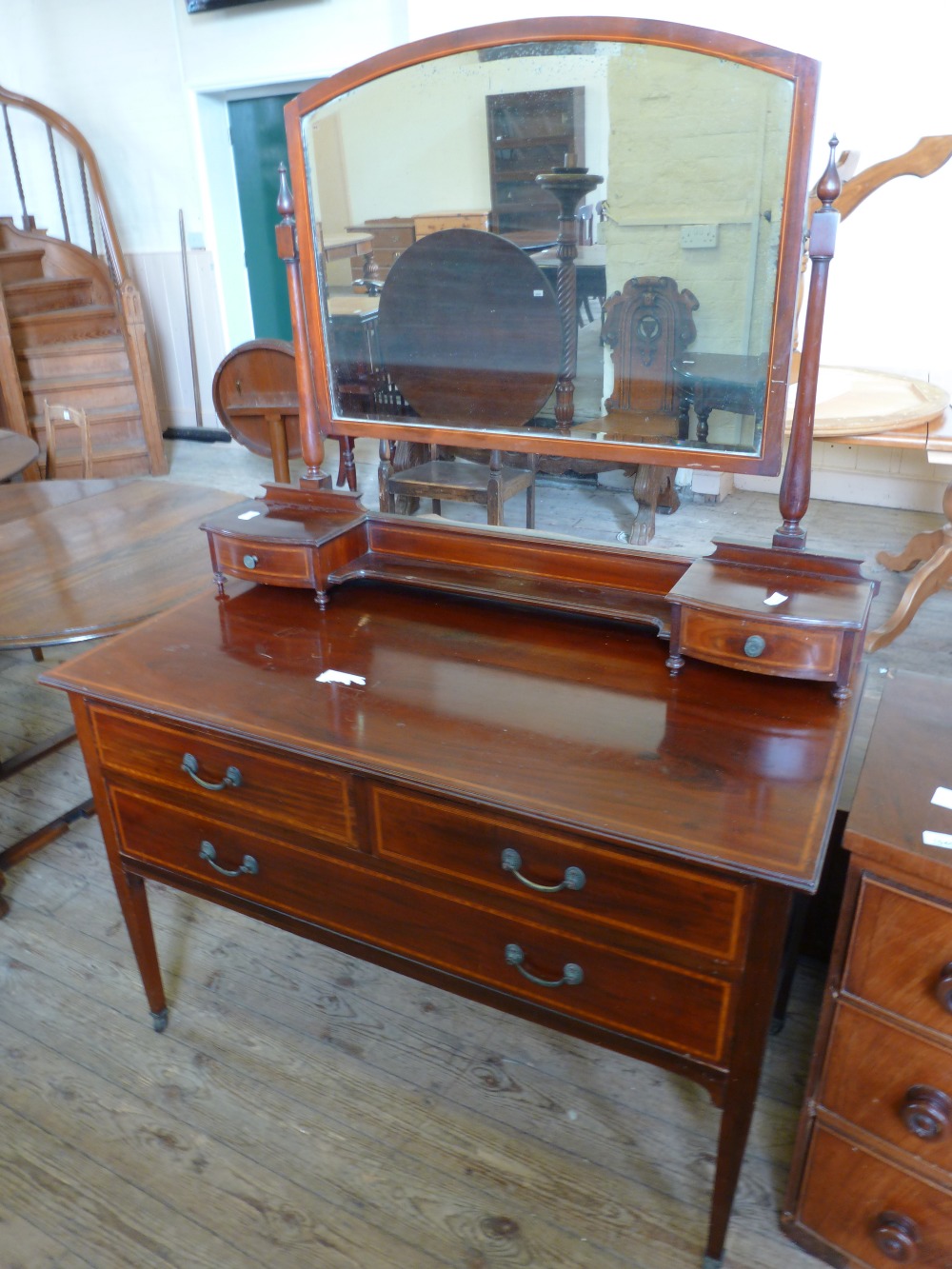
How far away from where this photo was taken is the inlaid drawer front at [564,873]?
1073 millimetres

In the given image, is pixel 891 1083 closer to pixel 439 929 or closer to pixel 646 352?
pixel 439 929

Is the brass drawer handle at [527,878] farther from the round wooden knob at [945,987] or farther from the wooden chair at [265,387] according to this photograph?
the wooden chair at [265,387]

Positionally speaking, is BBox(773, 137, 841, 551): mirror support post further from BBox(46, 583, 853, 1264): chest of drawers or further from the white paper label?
the white paper label

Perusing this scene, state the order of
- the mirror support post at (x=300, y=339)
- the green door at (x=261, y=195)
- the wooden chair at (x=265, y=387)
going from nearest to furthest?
the mirror support post at (x=300, y=339), the wooden chair at (x=265, y=387), the green door at (x=261, y=195)

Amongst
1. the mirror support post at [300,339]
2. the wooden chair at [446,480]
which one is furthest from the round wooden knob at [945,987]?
the wooden chair at [446,480]

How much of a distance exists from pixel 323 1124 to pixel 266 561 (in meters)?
0.98

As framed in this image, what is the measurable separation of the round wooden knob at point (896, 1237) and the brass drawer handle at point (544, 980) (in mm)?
528

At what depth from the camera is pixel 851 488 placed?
173 inches

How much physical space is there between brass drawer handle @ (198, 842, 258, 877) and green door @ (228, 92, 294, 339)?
16.5ft

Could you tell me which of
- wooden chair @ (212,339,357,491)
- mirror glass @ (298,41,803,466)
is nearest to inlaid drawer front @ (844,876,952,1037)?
mirror glass @ (298,41,803,466)

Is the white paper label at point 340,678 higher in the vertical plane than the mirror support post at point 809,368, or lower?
lower

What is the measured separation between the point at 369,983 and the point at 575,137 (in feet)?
5.19

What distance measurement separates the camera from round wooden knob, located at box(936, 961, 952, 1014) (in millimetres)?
1064

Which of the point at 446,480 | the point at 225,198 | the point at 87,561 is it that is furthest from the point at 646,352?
the point at 225,198
